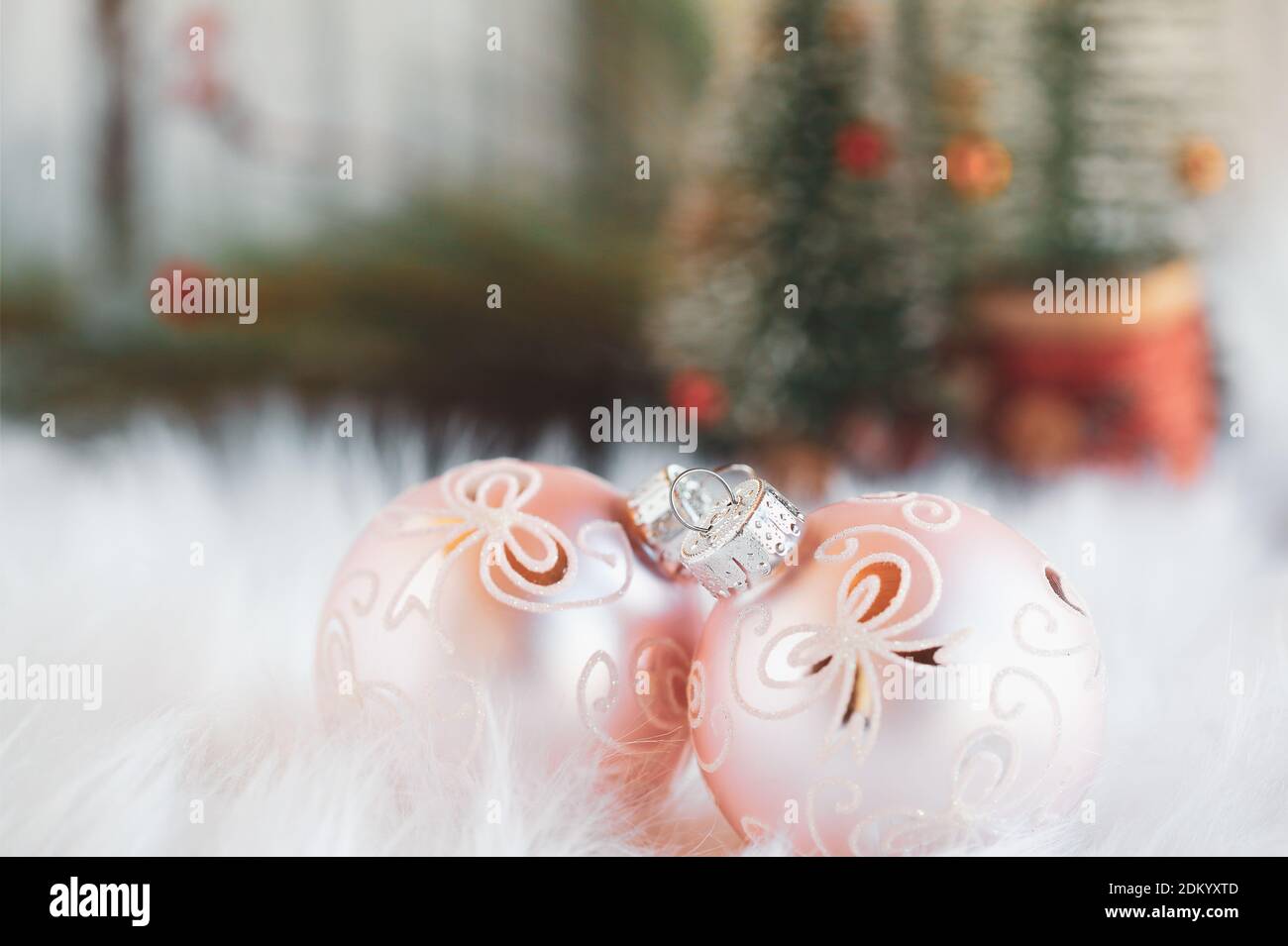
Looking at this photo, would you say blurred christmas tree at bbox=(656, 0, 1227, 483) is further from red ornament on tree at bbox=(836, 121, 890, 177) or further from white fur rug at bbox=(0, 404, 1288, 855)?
white fur rug at bbox=(0, 404, 1288, 855)

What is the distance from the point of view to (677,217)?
1.92 metres

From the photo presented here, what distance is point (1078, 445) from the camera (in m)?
1.83

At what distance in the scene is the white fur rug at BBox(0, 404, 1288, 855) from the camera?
2.25 feet

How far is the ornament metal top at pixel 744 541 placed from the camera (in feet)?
2.12

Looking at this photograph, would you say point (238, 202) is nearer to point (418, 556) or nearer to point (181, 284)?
point (181, 284)

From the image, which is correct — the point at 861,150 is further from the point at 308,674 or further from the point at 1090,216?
the point at 308,674

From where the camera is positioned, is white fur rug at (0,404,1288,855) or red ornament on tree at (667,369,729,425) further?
red ornament on tree at (667,369,729,425)

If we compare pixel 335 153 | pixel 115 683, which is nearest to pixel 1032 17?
pixel 335 153

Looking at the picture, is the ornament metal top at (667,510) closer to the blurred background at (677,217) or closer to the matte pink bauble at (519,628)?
the matte pink bauble at (519,628)

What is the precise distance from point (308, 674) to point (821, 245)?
108 cm

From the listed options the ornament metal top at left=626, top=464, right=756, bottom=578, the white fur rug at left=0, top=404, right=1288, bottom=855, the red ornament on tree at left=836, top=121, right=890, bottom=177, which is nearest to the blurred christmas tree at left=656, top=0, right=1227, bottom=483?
the red ornament on tree at left=836, top=121, right=890, bottom=177

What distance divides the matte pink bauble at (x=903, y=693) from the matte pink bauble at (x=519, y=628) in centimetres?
6

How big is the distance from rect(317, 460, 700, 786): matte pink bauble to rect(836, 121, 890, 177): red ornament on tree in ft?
3.68

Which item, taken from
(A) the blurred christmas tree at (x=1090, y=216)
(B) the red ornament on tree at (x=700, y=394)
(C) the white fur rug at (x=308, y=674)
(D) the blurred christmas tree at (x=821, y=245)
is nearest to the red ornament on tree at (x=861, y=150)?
(D) the blurred christmas tree at (x=821, y=245)
